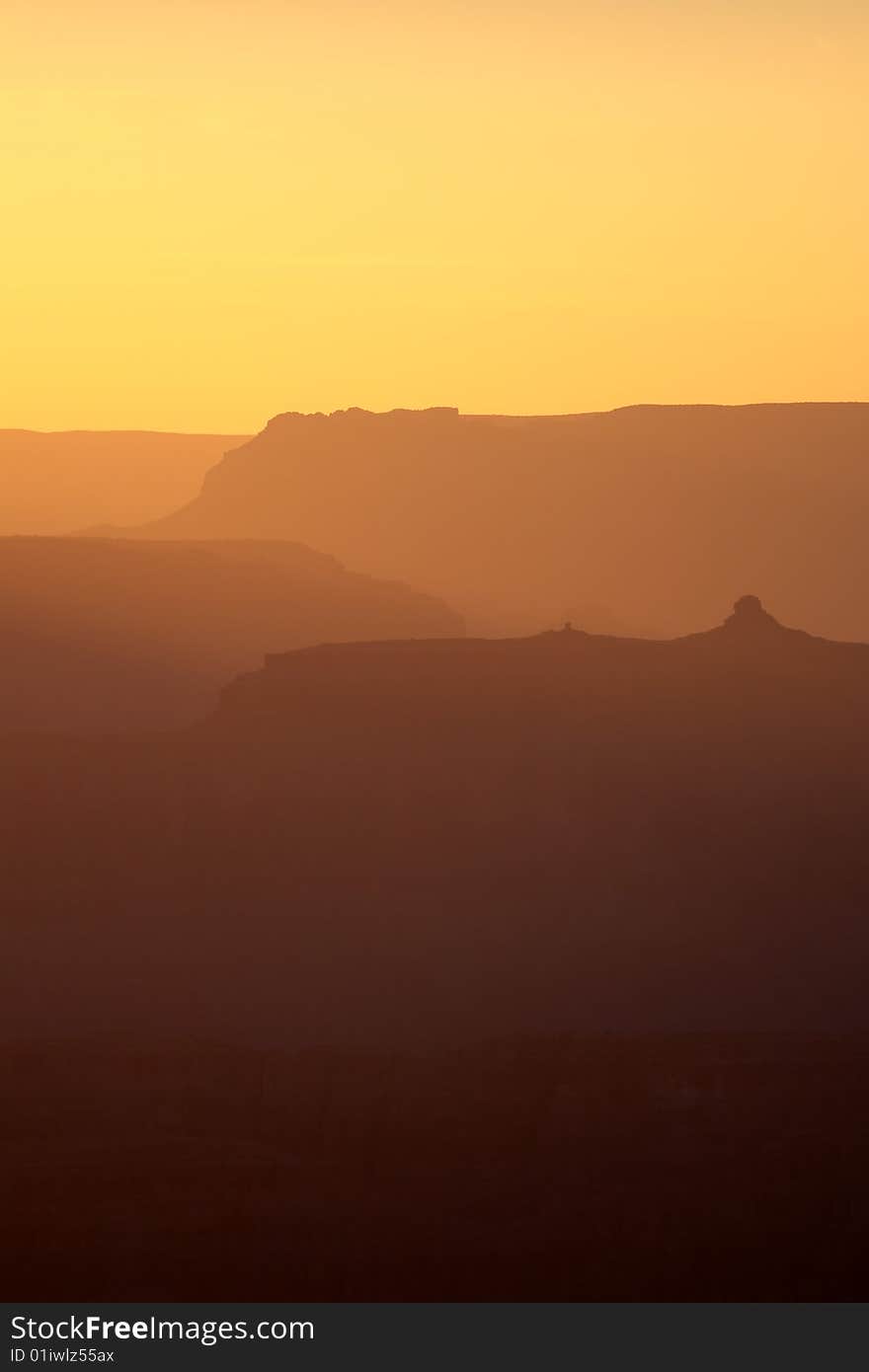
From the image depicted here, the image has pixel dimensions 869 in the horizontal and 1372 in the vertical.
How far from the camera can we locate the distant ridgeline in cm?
9731

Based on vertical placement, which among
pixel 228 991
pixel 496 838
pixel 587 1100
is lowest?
pixel 587 1100

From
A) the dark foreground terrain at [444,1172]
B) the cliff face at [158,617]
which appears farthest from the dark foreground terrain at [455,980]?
the cliff face at [158,617]

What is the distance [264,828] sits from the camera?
106m

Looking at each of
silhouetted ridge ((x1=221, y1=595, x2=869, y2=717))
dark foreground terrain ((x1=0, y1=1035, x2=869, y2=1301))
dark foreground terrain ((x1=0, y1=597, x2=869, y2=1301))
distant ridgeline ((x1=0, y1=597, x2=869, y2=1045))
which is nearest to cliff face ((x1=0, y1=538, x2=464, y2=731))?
silhouetted ridge ((x1=221, y1=595, x2=869, y2=717))

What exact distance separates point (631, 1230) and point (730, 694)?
114 ft

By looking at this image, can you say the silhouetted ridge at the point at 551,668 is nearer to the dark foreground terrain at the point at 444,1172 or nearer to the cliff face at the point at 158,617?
the dark foreground terrain at the point at 444,1172

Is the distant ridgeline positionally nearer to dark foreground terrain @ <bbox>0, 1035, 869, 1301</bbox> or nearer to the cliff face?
dark foreground terrain @ <bbox>0, 1035, 869, 1301</bbox>

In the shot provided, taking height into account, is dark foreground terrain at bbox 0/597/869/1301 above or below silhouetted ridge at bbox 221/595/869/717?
below

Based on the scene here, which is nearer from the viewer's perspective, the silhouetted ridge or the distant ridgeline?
the distant ridgeline

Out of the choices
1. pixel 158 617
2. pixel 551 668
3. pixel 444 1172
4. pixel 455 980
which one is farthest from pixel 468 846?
pixel 158 617

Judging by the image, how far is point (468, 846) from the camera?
104 metres

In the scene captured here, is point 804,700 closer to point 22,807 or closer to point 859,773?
point 859,773

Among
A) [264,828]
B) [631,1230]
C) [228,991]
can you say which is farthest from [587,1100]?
[264,828]

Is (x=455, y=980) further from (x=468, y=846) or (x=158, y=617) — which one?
(x=158, y=617)
